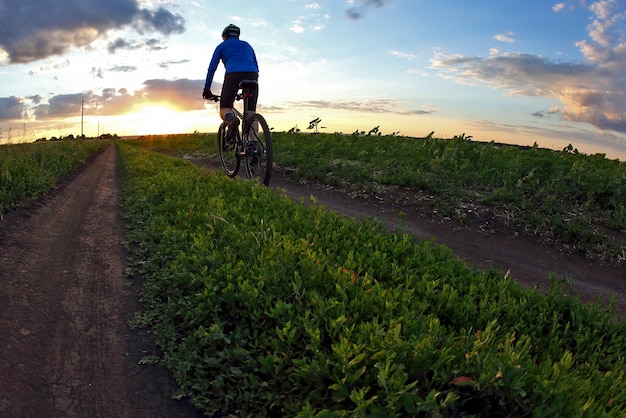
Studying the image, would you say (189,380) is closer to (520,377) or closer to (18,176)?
(520,377)

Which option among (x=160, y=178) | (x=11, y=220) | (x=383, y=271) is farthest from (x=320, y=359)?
(x=160, y=178)

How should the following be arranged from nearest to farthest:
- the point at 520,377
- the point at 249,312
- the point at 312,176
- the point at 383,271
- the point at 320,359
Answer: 1. the point at 520,377
2. the point at 320,359
3. the point at 249,312
4. the point at 383,271
5. the point at 312,176

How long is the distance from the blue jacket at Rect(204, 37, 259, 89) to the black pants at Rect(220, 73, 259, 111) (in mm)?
89

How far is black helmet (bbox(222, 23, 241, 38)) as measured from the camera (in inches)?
378

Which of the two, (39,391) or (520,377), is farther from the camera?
(39,391)

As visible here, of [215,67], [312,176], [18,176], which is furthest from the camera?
[312,176]

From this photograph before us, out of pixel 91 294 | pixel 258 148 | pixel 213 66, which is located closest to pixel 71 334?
pixel 91 294

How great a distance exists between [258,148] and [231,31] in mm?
2982

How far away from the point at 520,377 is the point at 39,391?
10.2ft

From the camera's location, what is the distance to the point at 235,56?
9.15 metres

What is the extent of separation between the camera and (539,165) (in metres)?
9.05

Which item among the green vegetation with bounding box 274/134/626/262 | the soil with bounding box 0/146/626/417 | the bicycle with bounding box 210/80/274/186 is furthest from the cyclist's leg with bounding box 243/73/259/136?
the soil with bounding box 0/146/626/417

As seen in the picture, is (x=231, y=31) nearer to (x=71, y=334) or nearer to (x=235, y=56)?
(x=235, y=56)

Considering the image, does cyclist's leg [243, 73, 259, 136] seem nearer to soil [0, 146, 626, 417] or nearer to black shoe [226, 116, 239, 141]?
black shoe [226, 116, 239, 141]
